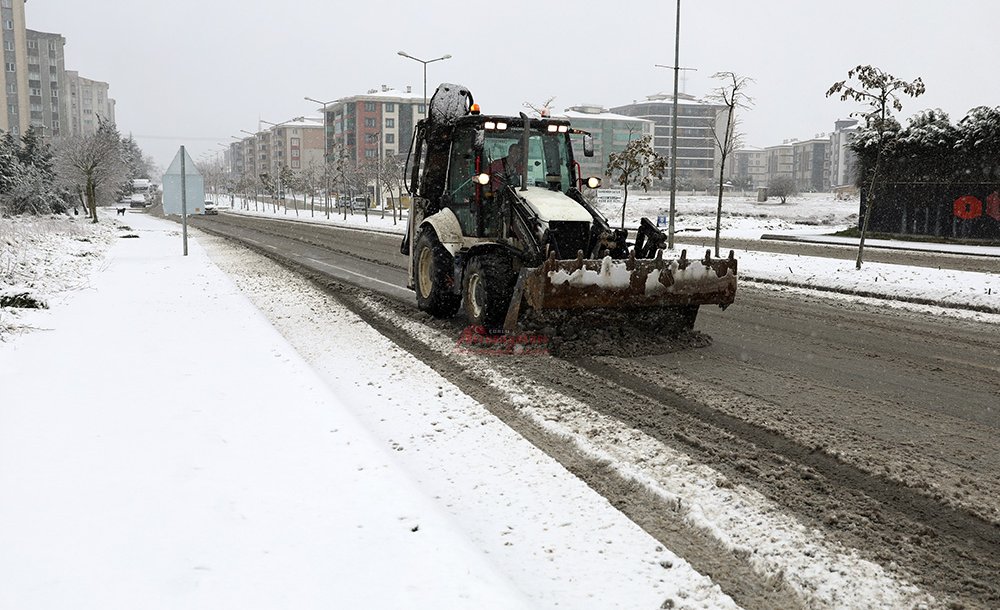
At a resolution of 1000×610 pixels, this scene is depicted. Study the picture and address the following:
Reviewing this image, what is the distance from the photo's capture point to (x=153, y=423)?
4988 mm

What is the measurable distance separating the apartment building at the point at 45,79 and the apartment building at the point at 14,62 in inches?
443

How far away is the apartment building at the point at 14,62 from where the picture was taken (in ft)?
305

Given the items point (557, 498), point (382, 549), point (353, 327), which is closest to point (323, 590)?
point (382, 549)

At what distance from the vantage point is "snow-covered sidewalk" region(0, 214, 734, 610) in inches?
120

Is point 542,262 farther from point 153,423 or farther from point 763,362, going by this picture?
point 153,423

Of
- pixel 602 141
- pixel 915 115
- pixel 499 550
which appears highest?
pixel 602 141

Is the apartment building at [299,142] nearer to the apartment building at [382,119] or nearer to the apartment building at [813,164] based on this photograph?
the apartment building at [382,119]

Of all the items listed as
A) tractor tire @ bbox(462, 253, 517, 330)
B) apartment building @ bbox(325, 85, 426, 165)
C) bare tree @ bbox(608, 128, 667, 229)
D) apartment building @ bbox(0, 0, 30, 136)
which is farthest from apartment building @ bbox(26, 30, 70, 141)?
tractor tire @ bbox(462, 253, 517, 330)

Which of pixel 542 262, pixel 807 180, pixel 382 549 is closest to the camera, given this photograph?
pixel 382 549

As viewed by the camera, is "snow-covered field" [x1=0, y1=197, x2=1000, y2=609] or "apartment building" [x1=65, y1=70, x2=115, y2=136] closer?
"snow-covered field" [x1=0, y1=197, x2=1000, y2=609]

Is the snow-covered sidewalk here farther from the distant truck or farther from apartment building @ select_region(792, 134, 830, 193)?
apartment building @ select_region(792, 134, 830, 193)

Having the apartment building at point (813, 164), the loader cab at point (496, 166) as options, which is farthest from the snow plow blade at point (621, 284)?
the apartment building at point (813, 164)

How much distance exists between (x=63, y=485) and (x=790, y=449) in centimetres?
431

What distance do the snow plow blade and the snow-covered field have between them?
1011 millimetres
